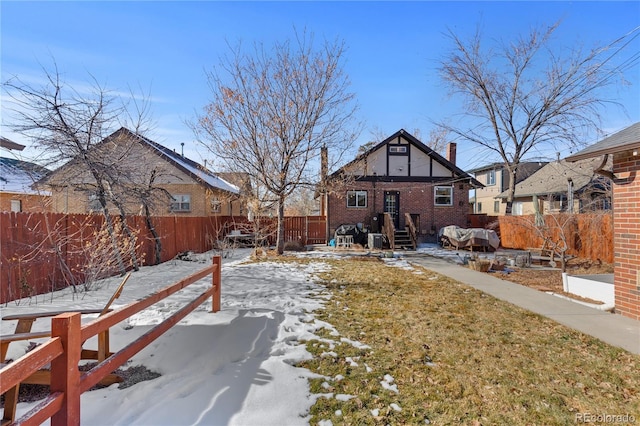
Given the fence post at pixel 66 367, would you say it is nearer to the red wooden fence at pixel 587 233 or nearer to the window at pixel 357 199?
the red wooden fence at pixel 587 233

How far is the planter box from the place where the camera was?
5.97 metres

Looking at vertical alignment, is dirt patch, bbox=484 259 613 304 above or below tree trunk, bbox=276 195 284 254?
below

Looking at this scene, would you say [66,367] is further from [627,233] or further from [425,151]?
[425,151]

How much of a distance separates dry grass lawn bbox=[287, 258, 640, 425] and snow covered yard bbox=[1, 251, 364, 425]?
→ 0.32 meters

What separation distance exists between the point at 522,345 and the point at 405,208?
49.4 ft

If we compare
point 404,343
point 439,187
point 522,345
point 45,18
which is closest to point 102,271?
point 45,18

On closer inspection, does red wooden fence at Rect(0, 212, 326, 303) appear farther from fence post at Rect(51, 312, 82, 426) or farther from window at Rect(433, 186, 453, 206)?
window at Rect(433, 186, 453, 206)

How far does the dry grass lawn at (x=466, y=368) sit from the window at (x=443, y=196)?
13769 millimetres

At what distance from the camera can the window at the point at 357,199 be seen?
1859 cm

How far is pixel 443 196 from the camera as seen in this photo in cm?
1892

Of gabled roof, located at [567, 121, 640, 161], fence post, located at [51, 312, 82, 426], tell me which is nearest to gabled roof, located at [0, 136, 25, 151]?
fence post, located at [51, 312, 82, 426]

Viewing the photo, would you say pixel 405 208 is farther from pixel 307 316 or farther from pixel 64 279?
pixel 64 279

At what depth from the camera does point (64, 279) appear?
7090 millimetres

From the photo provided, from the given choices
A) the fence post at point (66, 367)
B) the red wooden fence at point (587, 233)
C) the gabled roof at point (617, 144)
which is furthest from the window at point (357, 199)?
the fence post at point (66, 367)
